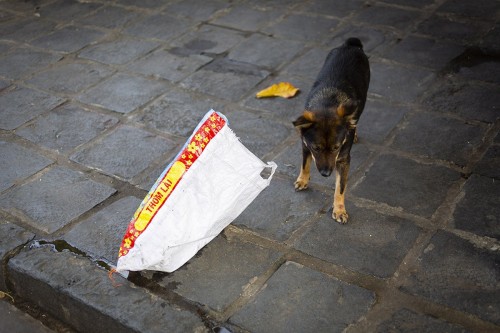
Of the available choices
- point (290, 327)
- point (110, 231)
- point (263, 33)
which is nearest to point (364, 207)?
point (290, 327)

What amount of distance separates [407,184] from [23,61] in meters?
3.97

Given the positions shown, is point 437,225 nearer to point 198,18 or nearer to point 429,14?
point 429,14

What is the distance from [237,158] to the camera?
335 cm

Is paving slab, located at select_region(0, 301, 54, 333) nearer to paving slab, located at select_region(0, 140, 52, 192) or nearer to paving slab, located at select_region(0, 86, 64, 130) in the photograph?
paving slab, located at select_region(0, 140, 52, 192)

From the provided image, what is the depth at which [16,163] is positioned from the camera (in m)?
4.30

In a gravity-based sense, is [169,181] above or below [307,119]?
below

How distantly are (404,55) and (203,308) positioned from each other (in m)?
Result: 3.25

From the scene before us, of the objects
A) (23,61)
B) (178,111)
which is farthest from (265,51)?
(23,61)

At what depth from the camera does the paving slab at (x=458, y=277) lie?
2926 mm

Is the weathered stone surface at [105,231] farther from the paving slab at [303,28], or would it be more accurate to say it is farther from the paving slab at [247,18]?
the paving slab at [247,18]

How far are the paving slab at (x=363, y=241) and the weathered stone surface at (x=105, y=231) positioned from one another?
1.09 m

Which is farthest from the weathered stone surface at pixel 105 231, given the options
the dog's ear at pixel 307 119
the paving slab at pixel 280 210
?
the dog's ear at pixel 307 119

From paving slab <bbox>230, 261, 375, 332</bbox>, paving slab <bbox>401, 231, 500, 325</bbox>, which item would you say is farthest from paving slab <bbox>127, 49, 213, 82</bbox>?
paving slab <bbox>401, 231, 500, 325</bbox>

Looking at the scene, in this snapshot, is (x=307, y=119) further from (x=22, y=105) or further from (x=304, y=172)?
(x=22, y=105)
